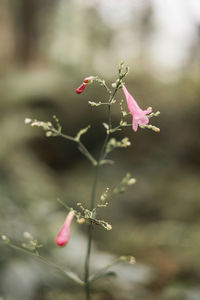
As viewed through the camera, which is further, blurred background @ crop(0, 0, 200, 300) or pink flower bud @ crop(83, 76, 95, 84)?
blurred background @ crop(0, 0, 200, 300)

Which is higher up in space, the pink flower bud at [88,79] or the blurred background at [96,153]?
the blurred background at [96,153]

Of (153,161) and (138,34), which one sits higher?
(138,34)

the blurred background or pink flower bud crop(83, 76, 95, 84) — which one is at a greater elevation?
the blurred background

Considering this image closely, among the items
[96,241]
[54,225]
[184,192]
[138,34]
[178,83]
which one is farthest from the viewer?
[138,34]

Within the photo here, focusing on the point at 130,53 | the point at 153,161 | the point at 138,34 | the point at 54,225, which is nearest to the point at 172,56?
the point at 130,53

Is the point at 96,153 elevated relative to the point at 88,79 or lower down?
elevated

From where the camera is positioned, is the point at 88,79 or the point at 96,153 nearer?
the point at 88,79

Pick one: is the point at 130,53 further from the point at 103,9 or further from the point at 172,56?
the point at 103,9

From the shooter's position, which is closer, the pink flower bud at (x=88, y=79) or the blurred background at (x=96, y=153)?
the pink flower bud at (x=88, y=79)
